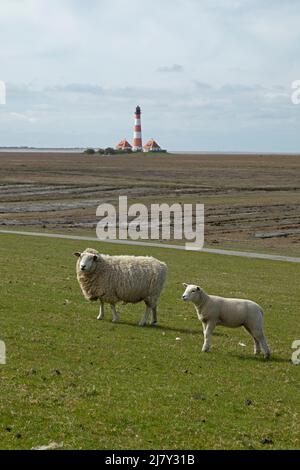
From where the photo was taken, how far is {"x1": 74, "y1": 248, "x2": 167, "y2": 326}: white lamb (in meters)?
18.8

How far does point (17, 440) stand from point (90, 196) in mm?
63081

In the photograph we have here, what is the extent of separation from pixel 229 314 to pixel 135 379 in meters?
3.69

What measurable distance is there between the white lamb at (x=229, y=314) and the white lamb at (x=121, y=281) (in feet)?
8.57

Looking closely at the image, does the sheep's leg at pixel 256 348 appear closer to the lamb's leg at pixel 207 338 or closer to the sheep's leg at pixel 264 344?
the sheep's leg at pixel 264 344

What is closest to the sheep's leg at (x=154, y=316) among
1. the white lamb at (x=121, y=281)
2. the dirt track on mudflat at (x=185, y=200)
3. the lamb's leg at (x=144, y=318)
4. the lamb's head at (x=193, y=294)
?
the white lamb at (x=121, y=281)

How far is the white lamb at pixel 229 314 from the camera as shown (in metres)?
16.2

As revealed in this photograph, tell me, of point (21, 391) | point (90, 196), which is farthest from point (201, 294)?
point (90, 196)

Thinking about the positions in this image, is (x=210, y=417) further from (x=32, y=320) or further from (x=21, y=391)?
(x=32, y=320)

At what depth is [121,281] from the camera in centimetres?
1883

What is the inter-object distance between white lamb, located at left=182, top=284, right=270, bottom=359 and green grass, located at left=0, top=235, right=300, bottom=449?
0.46 m

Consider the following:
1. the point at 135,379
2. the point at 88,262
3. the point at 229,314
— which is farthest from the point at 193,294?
the point at 88,262

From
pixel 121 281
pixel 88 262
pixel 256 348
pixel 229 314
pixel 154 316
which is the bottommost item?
pixel 256 348

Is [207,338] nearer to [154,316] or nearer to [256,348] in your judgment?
[256,348]

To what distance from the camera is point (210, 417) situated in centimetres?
1161
